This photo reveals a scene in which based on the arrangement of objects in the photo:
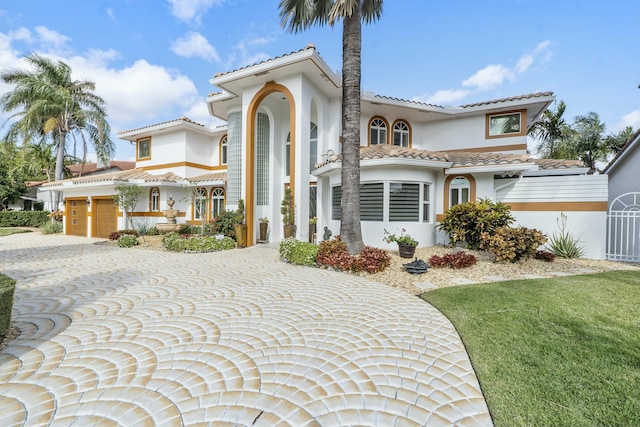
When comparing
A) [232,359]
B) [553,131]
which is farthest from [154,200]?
[553,131]

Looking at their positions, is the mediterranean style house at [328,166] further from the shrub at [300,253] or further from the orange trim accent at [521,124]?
the shrub at [300,253]

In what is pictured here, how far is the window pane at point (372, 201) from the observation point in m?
11.1

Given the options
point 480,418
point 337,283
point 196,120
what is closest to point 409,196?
point 337,283

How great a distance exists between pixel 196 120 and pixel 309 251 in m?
14.8

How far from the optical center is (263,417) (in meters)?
2.28

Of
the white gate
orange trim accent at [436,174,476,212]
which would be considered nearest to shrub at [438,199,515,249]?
orange trim accent at [436,174,476,212]

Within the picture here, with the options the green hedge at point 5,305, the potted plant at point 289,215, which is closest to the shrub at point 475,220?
the potted plant at point 289,215

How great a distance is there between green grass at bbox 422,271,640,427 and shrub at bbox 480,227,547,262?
7.40 ft

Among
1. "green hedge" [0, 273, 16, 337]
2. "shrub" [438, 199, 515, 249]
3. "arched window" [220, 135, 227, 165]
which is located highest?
"arched window" [220, 135, 227, 165]

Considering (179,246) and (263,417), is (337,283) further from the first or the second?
(179,246)

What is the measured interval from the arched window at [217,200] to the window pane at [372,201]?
10720 millimetres

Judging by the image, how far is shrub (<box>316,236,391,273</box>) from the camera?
7711mm

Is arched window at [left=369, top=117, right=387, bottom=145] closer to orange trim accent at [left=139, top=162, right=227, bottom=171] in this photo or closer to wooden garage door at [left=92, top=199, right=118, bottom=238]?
orange trim accent at [left=139, top=162, right=227, bottom=171]

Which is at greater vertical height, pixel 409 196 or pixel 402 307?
pixel 409 196
